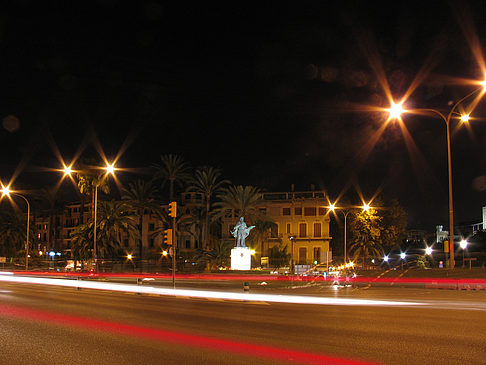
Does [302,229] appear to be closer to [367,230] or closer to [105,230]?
[367,230]

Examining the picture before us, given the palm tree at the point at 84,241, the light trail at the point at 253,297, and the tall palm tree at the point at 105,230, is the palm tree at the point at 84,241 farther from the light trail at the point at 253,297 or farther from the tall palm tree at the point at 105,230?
the light trail at the point at 253,297

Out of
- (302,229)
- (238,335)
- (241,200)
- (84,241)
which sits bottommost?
(238,335)

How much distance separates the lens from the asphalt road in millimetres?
8234

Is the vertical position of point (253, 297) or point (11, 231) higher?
point (11, 231)

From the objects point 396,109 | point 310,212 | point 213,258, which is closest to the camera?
point 396,109

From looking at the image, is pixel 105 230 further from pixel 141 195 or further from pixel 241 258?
pixel 241 258

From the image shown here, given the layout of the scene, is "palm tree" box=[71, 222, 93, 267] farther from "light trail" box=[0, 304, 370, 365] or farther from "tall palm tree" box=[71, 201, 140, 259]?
"light trail" box=[0, 304, 370, 365]

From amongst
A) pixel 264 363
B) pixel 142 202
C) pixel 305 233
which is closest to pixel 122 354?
pixel 264 363

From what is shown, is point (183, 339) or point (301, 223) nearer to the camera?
point (183, 339)

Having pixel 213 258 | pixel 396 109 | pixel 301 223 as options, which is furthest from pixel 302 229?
pixel 396 109

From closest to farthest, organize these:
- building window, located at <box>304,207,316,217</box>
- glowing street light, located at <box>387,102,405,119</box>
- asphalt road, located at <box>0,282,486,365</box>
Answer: asphalt road, located at <box>0,282,486,365</box> < glowing street light, located at <box>387,102,405,119</box> < building window, located at <box>304,207,316,217</box>

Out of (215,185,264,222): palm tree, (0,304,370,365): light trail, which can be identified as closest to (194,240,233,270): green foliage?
(215,185,264,222): palm tree

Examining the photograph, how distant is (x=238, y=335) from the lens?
10484 mm

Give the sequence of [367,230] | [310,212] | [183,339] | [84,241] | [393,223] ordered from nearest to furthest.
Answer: [183,339]
[84,241]
[367,230]
[393,223]
[310,212]
